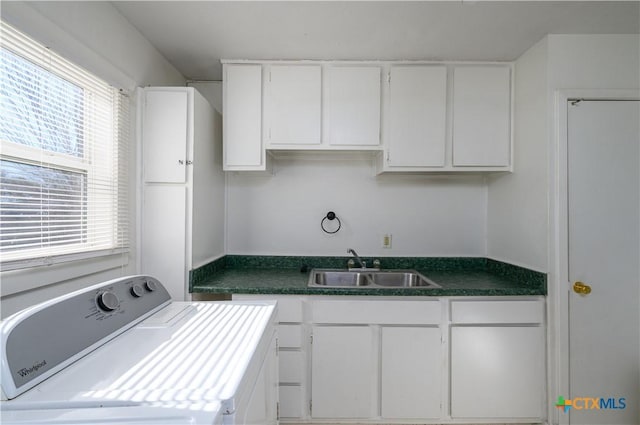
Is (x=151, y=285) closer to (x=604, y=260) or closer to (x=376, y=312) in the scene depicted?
(x=376, y=312)

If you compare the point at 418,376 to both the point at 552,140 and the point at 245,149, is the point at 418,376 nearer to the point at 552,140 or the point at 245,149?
the point at 552,140

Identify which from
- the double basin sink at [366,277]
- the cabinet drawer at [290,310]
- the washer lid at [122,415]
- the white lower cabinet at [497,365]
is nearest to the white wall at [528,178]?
the white lower cabinet at [497,365]

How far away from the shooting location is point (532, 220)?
1816 mm

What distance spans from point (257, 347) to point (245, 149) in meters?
1.45

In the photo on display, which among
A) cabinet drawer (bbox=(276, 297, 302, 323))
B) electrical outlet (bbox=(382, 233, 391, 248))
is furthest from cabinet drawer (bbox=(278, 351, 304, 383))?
electrical outlet (bbox=(382, 233, 391, 248))

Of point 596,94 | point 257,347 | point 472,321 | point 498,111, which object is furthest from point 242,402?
point 596,94

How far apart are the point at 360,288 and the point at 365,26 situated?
61.1 inches

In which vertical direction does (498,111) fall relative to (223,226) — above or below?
above

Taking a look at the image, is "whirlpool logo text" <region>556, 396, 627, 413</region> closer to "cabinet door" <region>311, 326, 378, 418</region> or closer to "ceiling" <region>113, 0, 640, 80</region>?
"cabinet door" <region>311, 326, 378, 418</region>

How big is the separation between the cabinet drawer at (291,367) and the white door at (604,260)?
1620 millimetres

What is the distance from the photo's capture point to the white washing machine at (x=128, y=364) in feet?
2.01

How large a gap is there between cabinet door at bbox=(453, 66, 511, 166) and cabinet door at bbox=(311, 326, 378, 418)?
1.45 metres

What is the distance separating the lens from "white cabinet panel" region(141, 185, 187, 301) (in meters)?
1.70

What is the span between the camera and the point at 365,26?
165cm
